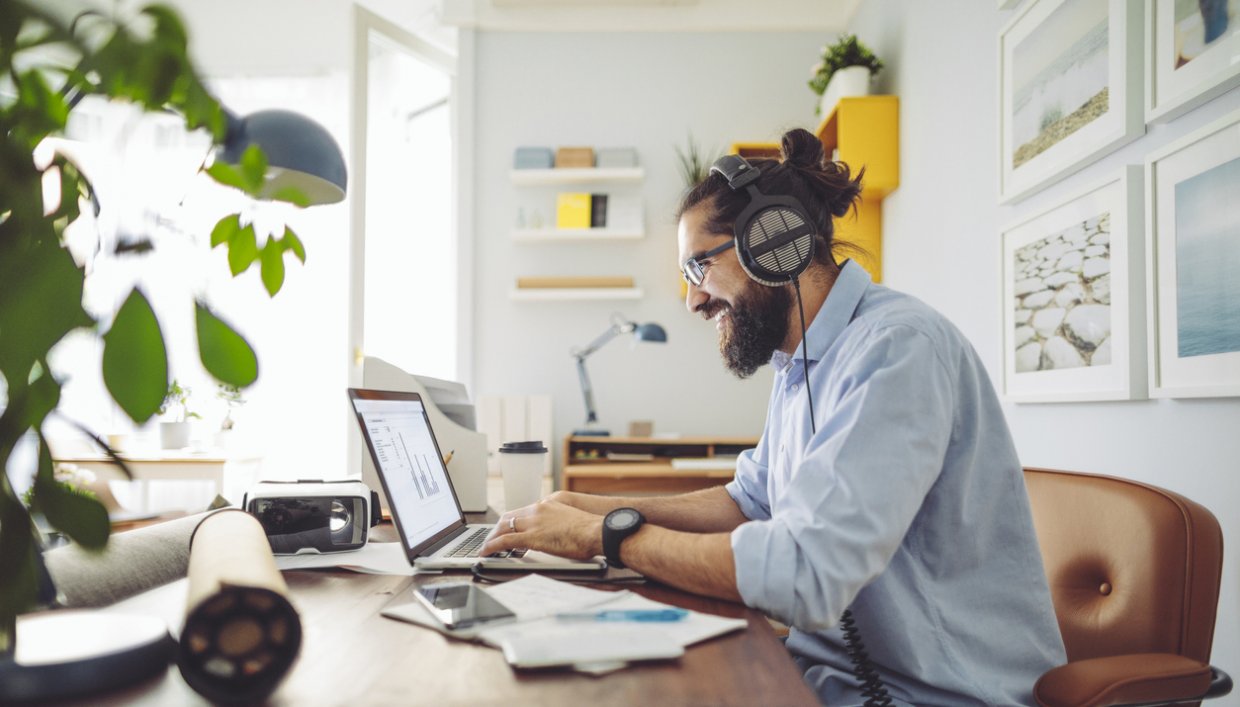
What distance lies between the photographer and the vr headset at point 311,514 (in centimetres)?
123

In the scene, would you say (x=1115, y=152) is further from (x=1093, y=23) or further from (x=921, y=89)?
(x=921, y=89)

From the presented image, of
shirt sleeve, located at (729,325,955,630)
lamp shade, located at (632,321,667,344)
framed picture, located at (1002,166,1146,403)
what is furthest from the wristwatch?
lamp shade, located at (632,321,667,344)

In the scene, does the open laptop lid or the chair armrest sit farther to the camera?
the open laptop lid

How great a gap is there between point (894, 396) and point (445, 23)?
11.7 ft

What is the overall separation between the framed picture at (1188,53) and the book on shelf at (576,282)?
243cm

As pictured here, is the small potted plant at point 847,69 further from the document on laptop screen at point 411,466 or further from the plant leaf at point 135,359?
the plant leaf at point 135,359

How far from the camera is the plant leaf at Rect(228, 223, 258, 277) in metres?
0.32

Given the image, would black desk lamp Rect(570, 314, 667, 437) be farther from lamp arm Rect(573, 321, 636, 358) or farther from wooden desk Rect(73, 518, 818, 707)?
wooden desk Rect(73, 518, 818, 707)

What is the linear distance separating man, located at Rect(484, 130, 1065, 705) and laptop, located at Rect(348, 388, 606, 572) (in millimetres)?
42

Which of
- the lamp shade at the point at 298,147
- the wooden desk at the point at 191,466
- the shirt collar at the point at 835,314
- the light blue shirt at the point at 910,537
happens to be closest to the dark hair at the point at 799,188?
the shirt collar at the point at 835,314

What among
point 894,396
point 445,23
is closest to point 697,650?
point 894,396

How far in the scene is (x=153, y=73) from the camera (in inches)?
10.1

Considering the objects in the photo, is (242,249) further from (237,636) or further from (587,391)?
(587,391)

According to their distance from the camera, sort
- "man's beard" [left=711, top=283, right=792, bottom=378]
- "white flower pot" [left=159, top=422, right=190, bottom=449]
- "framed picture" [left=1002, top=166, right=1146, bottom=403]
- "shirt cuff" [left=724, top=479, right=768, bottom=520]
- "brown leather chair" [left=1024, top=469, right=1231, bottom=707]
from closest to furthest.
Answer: "brown leather chair" [left=1024, top=469, right=1231, bottom=707] → "man's beard" [left=711, top=283, right=792, bottom=378] → "shirt cuff" [left=724, top=479, right=768, bottom=520] → "framed picture" [left=1002, top=166, right=1146, bottom=403] → "white flower pot" [left=159, top=422, right=190, bottom=449]
